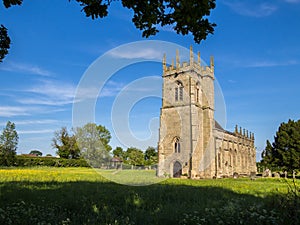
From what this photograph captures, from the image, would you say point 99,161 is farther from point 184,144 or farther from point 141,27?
point 141,27

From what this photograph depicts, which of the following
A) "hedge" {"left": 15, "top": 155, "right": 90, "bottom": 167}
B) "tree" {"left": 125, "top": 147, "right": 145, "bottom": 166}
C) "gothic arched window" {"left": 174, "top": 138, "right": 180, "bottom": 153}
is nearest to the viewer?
"gothic arched window" {"left": 174, "top": 138, "right": 180, "bottom": 153}

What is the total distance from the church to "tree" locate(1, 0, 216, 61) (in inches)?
1240

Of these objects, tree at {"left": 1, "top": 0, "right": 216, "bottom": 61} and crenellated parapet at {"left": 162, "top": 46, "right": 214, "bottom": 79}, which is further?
crenellated parapet at {"left": 162, "top": 46, "right": 214, "bottom": 79}

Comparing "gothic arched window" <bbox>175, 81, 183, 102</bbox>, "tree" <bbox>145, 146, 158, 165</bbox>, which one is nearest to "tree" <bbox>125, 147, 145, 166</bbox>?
"tree" <bbox>145, 146, 158, 165</bbox>

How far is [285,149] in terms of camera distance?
47594 mm

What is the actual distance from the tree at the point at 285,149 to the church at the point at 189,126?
11.5 meters

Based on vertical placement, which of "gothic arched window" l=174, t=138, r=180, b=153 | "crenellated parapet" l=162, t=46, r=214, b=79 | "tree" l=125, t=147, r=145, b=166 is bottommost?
"tree" l=125, t=147, r=145, b=166

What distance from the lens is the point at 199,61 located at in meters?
39.8

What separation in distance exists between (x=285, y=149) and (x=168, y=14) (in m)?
49.2

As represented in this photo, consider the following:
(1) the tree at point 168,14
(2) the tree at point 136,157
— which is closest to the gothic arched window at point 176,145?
(2) the tree at point 136,157

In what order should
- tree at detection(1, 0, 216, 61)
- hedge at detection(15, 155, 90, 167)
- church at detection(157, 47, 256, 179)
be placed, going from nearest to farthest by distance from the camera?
tree at detection(1, 0, 216, 61) → church at detection(157, 47, 256, 179) → hedge at detection(15, 155, 90, 167)

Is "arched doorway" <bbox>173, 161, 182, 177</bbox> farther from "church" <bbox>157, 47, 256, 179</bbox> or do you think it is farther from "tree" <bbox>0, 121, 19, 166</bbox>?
"tree" <bbox>0, 121, 19, 166</bbox>

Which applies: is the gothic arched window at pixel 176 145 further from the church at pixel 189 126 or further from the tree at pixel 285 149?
Answer: the tree at pixel 285 149

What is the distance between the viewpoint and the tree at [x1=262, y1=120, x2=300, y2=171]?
45.1 meters
